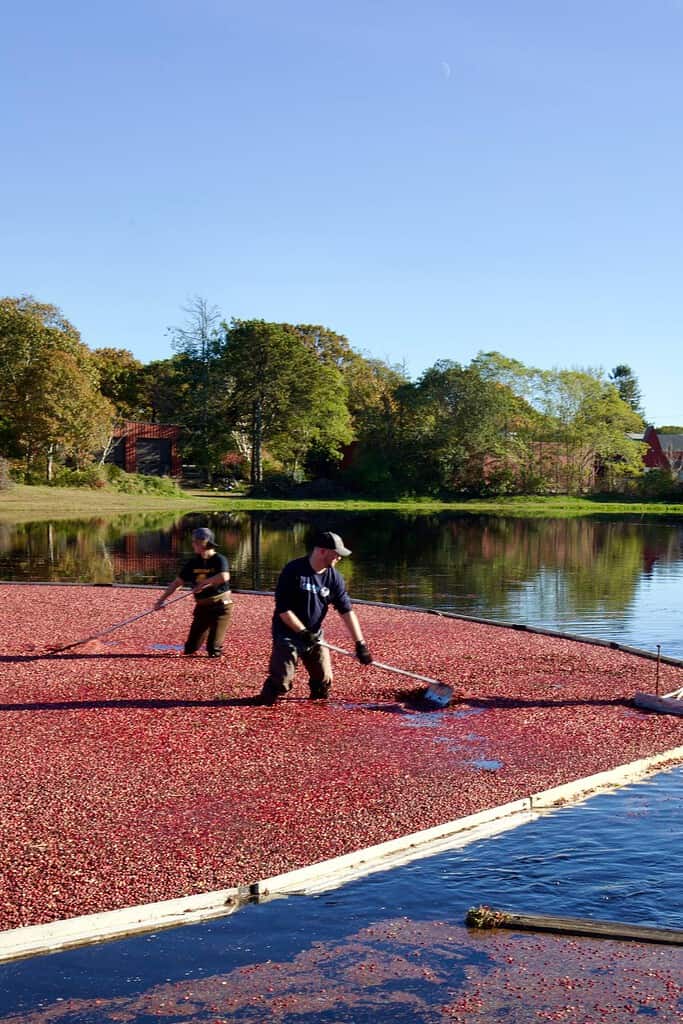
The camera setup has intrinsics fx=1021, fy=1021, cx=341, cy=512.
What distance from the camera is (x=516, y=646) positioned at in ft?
53.4

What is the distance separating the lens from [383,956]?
20.4ft

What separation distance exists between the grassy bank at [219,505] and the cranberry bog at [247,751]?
38.9m

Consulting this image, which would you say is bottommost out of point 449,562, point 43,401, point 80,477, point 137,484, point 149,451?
point 449,562

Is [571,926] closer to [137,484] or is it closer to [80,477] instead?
[80,477]

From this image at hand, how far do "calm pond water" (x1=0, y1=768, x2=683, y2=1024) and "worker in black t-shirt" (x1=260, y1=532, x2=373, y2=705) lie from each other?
3.73 metres

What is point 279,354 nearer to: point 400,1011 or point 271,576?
point 271,576

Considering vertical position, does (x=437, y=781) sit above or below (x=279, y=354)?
below

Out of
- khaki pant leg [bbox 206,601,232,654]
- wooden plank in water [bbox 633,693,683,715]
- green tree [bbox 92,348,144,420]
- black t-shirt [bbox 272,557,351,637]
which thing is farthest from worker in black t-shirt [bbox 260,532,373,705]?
green tree [bbox 92,348,144,420]

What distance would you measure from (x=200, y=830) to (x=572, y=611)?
15.8 meters

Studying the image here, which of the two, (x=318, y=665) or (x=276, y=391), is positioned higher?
(x=276, y=391)

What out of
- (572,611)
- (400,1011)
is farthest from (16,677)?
(572,611)

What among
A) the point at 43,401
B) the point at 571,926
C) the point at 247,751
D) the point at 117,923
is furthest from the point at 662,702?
the point at 43,401

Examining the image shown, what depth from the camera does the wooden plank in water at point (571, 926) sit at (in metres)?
6.40

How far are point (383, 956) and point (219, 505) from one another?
196 ft
